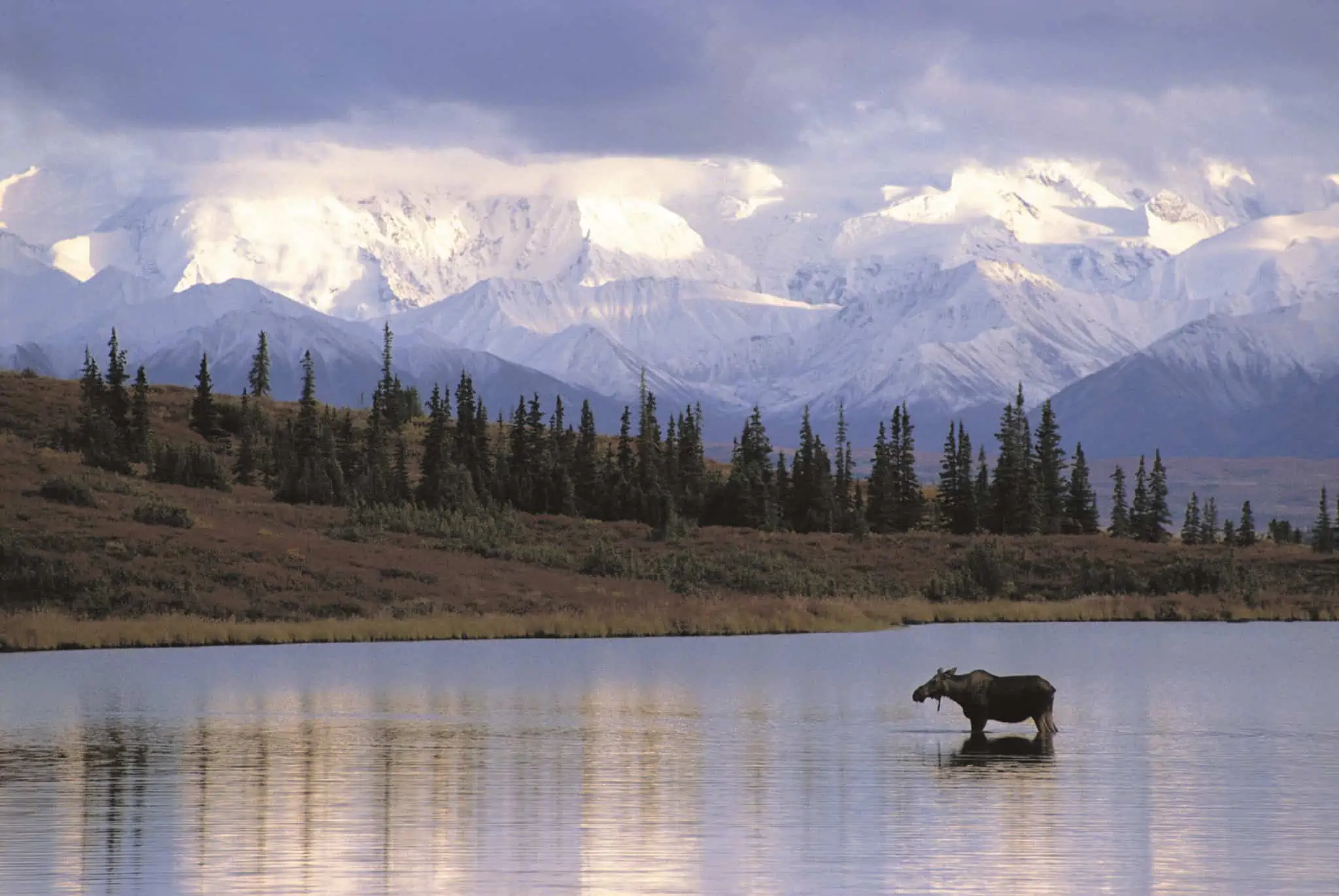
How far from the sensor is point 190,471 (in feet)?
405

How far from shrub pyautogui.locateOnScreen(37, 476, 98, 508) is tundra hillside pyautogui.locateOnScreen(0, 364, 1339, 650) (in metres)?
0.15

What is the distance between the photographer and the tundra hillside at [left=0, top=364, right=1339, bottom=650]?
78.5 metres

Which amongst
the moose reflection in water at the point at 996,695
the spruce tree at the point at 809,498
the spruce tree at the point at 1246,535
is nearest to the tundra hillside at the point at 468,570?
the spruce tree at the point at 809,498

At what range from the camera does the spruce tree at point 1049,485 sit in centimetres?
15588

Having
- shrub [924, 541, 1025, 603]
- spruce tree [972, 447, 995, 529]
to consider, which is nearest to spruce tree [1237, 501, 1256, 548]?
spruce tree [972, 447, 995, 529]

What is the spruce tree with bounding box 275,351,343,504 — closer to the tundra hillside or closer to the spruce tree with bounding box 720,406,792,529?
the tundra hillside

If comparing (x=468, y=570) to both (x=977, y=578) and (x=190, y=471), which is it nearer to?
(x=977, y=578)

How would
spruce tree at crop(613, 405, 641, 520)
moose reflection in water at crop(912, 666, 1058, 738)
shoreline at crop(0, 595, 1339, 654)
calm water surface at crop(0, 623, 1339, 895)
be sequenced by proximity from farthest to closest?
spruce tree at crop(613, 405, 641, 520) < shoreline at crop(0, 595, 1339, 654) < moose reflection in water at crop(912, 666, 1058, 738) < calm water surface at crop(0, 623, 1339, 895)

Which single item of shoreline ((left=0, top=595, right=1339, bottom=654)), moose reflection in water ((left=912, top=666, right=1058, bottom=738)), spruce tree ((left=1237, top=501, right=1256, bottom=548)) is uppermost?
spruce tree ((left=1237, top=501, right=1256, bottom=548))

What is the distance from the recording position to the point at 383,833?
1093 inches

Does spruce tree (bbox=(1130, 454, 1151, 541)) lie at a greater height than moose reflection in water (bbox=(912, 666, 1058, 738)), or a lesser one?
greater

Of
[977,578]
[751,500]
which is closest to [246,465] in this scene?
[751,500]

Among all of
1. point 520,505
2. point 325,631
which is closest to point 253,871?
point 325,631

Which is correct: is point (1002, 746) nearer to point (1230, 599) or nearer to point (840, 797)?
point (840, 797)
